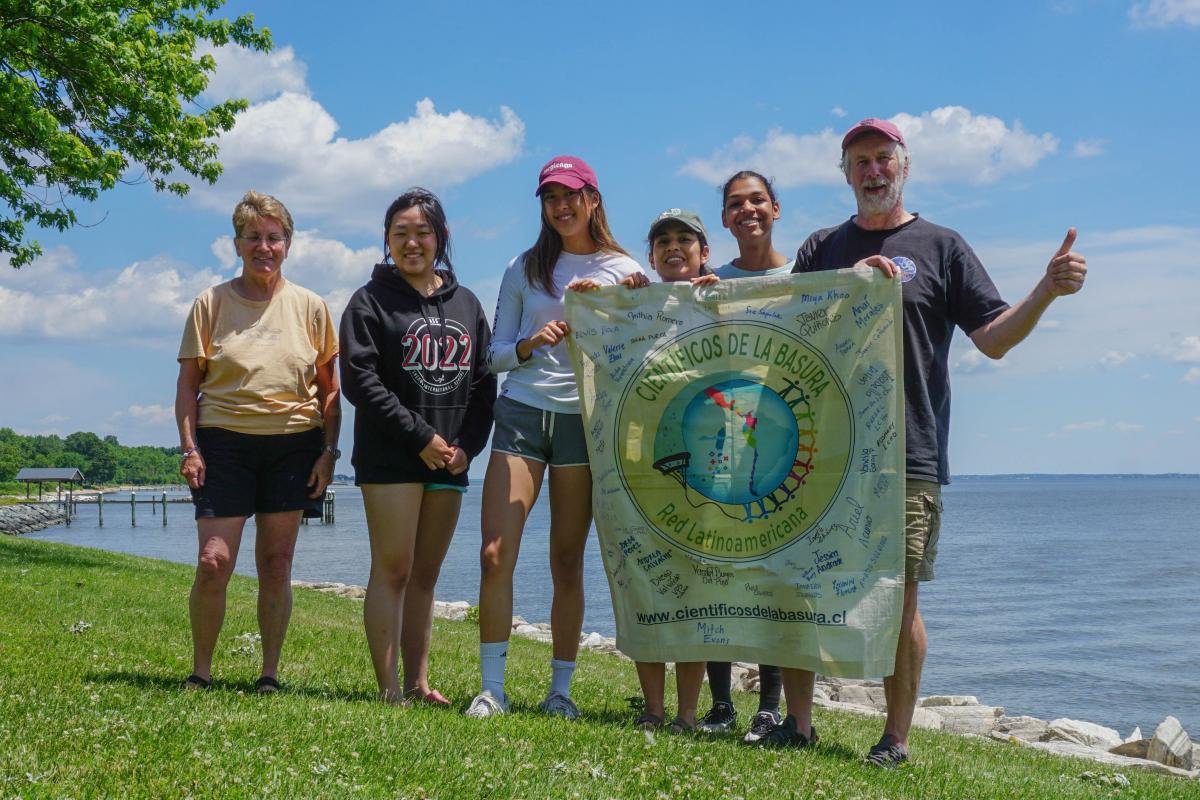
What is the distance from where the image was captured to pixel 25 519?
74.9 metres

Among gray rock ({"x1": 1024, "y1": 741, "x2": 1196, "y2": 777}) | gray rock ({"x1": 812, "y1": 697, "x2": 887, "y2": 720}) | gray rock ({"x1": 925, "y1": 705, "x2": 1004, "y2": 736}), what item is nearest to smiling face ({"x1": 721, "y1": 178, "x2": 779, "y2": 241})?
gray rock ({"x1": 1024, "y1": 741, "x2": 1196, "y2": 777})

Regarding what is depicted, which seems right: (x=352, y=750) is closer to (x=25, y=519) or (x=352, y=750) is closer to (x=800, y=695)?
(x=800, y=695)

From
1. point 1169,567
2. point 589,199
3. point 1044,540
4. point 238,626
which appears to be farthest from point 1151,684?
point 1044,540

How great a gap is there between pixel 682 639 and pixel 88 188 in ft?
57.1

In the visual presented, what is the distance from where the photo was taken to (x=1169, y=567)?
57375mm

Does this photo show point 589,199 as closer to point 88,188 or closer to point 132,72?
point 132,72

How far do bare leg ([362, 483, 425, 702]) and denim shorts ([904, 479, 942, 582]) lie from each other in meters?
2.81

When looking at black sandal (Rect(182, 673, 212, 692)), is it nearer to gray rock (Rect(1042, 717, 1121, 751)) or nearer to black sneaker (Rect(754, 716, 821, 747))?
black sneaker (Rect(754, 716, 821, 747))

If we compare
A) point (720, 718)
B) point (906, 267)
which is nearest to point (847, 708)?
point (720, 718)

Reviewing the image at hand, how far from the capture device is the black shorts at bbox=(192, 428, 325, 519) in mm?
6078

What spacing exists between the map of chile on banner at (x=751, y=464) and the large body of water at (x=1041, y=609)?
1816cm

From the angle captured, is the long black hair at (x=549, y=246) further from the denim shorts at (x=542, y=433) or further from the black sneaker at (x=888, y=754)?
the black sneaker at (x=888, y=754)

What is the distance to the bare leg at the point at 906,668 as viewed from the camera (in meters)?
5.82

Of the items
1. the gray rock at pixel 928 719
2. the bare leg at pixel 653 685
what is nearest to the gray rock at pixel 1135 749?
the gray rock at pixel 928 719
